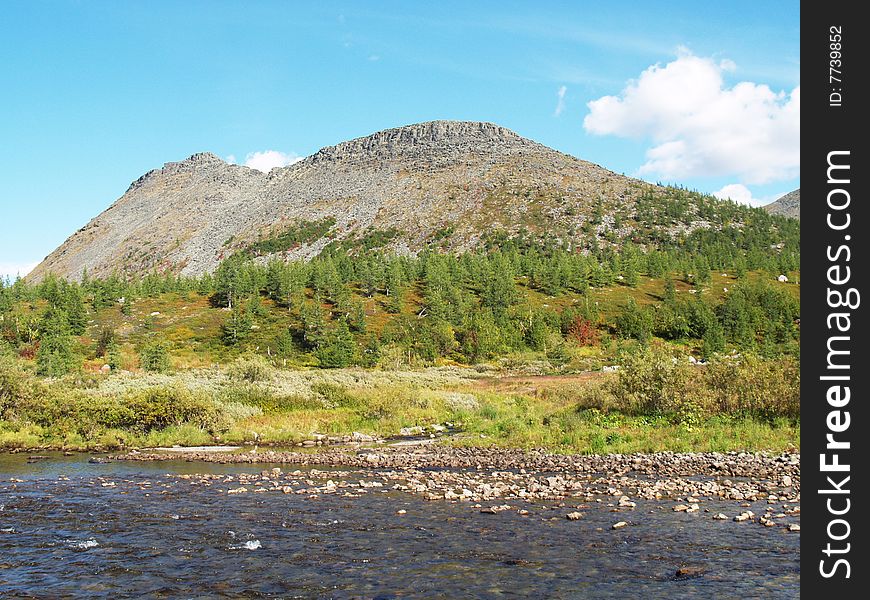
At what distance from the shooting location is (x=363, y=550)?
526 inches

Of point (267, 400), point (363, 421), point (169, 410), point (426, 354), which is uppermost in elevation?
point (426, 354)

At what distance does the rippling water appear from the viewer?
36.8ft

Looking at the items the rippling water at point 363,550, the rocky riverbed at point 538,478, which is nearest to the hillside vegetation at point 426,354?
the rocky riverbed at point 538,478

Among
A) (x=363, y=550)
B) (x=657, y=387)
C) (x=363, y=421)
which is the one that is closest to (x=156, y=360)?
(x=363, y=421)

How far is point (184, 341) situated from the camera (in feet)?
288

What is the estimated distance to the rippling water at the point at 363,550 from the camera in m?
11.2

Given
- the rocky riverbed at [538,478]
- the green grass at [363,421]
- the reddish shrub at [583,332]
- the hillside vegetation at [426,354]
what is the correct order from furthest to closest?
the reddish shrub at [583,332] < the hillside vegetation at [426,354] < the green grass at [363,421] < the rocky riverbed at [538,478]

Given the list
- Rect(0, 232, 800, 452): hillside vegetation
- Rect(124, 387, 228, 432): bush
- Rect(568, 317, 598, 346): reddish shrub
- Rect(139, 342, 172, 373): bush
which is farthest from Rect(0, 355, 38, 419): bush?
Rect(568, 317, 598, 346): reddish shrub

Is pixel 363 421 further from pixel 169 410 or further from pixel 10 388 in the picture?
pixel 10 388

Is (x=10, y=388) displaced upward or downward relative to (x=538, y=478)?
upward

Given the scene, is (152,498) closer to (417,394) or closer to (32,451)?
(32,451)

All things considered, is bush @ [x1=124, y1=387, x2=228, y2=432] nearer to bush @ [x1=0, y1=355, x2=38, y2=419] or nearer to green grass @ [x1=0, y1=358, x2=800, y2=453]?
green grass @ [x1=0, y1=358, x2=800, y2=453]

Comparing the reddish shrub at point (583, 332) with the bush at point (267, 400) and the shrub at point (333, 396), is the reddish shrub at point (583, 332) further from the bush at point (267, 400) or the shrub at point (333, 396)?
the bush at point (267, 400)
